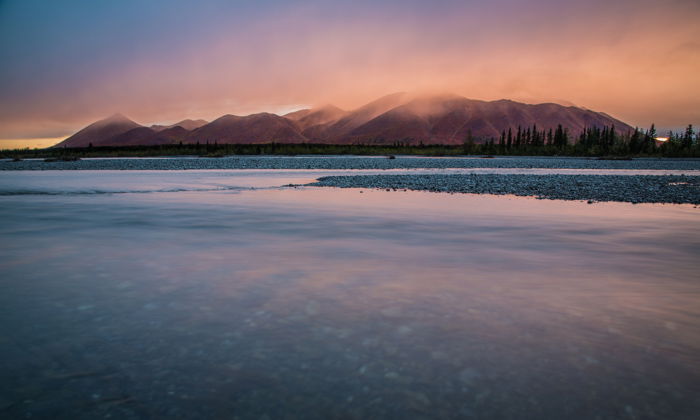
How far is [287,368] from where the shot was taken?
4.11 m

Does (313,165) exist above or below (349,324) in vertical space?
above

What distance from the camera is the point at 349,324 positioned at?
17.3 feet

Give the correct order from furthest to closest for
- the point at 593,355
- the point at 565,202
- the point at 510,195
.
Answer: the point at 510,195, the point at 565,202, the point at 593,355

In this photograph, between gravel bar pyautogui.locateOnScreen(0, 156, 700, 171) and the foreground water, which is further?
gravel bar pyautogui.locateOnScreen(0, 156, 700, 171)

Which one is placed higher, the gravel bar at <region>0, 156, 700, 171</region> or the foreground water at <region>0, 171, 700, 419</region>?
the gravel bar at <region>0, 156, 700, 171</region>

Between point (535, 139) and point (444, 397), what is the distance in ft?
603

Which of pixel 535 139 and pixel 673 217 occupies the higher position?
pixel 535 139

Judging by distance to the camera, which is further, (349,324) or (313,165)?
(313,165)

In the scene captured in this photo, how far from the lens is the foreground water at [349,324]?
Answer: 11.8 feet

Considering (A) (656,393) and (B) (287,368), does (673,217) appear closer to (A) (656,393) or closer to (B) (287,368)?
(A) (656,393)

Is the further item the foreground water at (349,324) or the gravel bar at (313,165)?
the gravel bar at (313,165)

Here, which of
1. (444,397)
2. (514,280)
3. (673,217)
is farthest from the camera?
(673,217)

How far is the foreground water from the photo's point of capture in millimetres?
3607

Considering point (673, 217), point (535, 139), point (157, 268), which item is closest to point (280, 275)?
point (157, 268)
